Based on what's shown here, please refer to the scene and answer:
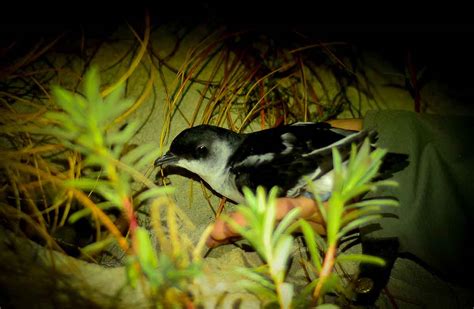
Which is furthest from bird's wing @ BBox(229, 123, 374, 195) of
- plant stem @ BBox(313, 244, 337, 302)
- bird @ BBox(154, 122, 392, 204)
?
plant stem @ BBox(313, 244, 337, 302)

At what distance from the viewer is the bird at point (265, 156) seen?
177cm

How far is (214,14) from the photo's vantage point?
3293 millimetres

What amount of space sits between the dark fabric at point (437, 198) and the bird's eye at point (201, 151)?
1056 millimetres

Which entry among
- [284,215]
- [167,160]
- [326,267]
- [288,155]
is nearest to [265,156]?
[288,155]

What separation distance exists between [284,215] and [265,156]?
0.37 meters

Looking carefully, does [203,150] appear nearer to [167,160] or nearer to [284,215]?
[167,160]

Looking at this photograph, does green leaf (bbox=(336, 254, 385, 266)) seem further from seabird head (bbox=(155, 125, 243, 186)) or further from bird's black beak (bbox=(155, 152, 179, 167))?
bird's black beak (bbox=(155, 152, 179, 167))

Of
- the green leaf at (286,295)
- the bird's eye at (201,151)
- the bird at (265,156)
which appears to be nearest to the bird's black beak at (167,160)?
the bird at (265,156)

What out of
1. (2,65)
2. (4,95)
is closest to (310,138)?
(4,95)

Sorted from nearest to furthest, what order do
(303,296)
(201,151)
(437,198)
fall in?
(303,296), (437,198), (201,151)

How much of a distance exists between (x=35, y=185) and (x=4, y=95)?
97 centimetres

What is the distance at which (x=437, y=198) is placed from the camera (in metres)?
1.63

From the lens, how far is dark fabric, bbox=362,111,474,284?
157cm

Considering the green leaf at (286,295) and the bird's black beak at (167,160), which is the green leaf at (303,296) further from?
the bird's black beak at (167,160)
